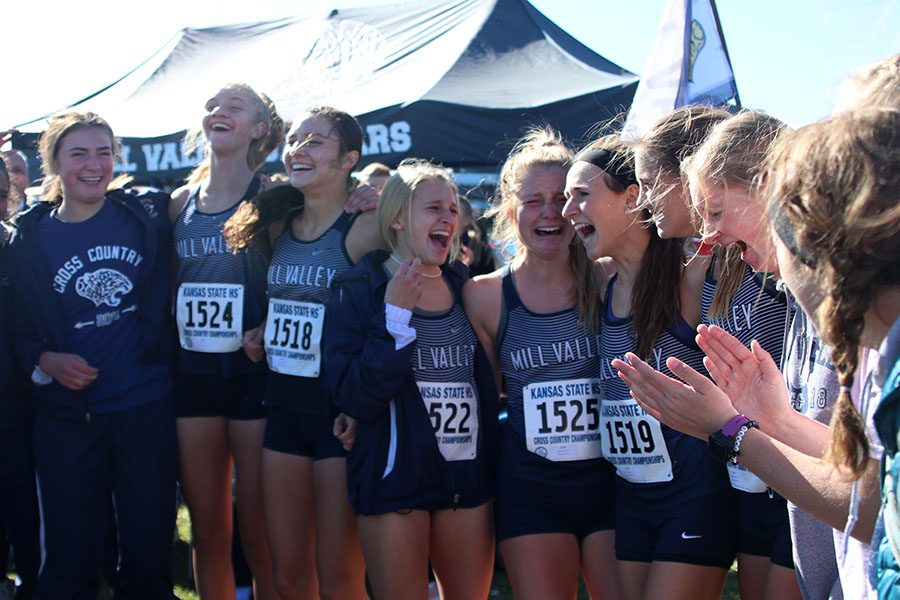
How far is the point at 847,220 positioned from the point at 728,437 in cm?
68

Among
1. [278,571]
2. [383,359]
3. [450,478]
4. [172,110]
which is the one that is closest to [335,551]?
[278,571]

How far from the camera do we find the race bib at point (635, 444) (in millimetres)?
2916

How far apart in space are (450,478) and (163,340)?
153 centimetres

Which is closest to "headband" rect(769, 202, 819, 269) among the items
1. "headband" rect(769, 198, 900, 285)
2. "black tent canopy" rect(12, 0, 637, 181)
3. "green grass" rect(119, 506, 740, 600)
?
"headband" rect(769, 198, 900, 285)

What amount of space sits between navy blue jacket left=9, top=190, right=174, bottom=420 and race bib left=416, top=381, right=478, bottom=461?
137cm

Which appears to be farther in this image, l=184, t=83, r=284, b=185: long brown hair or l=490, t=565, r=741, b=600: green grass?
l=490, t=565, r=741, b=600: green grass

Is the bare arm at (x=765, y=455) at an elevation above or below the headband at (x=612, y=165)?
below

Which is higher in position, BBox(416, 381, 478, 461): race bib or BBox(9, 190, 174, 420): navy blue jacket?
BBox(9, 190, 174, 420): navy blue jacket

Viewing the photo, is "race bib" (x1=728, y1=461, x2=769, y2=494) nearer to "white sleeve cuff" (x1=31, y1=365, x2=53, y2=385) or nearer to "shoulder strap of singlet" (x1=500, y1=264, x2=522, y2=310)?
"shoulder strap of singlet" (x1=500, y1=264, x2=522, y2=310)

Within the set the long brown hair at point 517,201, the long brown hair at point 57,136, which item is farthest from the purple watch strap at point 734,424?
the long brown hair at point 57,136

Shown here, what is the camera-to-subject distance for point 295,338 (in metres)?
3.62

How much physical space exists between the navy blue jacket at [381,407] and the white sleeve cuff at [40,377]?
1331mm

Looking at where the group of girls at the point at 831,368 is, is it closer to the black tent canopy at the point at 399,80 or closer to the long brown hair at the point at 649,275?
the long brown hair at the point at 649,275

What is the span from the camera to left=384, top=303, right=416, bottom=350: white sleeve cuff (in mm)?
Result: 3127
